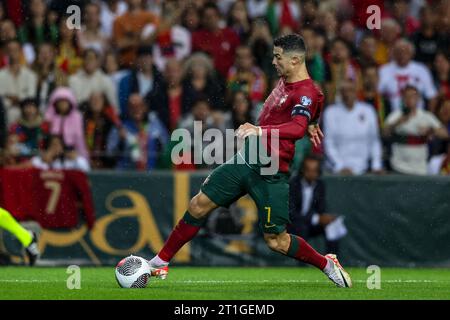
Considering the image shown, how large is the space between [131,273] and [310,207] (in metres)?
5.17

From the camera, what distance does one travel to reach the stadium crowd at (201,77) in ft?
52.1

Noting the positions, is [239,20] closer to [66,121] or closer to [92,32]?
[92,32]

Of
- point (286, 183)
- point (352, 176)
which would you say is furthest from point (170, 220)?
point (286, 183)

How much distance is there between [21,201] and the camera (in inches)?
585

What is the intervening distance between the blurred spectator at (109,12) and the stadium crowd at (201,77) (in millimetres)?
24

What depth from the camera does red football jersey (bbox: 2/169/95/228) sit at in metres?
14.9

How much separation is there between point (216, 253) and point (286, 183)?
16.5ft

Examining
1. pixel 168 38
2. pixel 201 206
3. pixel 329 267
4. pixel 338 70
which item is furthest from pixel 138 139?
pixel 329 267

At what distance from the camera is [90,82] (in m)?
16.8

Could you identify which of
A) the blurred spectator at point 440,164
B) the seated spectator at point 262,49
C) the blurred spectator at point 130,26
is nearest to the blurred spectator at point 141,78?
the blurred spectator at point 130,26

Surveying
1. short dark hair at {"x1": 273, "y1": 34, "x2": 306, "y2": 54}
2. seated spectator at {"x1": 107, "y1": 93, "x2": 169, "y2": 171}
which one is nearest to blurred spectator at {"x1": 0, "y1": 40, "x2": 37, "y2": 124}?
seated spectator at {"x1": 107, "y1": 93, "x2": 169, "y2": 171}

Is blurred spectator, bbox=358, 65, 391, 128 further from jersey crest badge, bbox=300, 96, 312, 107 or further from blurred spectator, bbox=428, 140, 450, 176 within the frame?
jersey crest badge, bbox=300, 96, 312, 107

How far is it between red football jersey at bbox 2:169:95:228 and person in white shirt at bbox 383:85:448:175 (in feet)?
14.2

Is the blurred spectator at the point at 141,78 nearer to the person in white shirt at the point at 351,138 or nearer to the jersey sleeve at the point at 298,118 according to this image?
the person in white shirt at the point at 351,138
